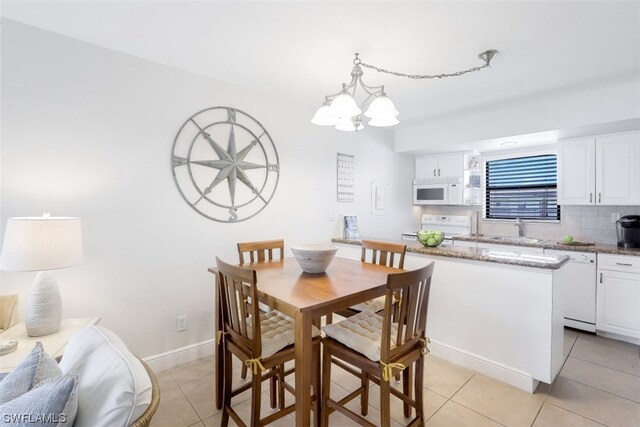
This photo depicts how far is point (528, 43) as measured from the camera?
2023 millimetres

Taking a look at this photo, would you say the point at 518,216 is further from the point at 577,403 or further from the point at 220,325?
the point at 220,325

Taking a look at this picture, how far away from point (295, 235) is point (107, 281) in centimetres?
166

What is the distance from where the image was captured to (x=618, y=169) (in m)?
3.01

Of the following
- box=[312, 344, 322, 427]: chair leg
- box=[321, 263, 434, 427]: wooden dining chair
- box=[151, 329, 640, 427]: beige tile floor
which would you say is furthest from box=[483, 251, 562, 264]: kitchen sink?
box=[312, 344, 322, 427]: chair leg

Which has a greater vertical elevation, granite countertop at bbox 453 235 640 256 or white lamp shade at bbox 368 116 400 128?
white lamp shade at bbox 368 116 400 128

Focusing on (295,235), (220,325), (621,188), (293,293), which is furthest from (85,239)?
(621,188)

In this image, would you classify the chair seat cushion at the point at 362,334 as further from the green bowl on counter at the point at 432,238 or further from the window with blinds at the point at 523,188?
the window with blinds at the point at 523,188

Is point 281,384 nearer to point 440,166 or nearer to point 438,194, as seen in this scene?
point 438,194

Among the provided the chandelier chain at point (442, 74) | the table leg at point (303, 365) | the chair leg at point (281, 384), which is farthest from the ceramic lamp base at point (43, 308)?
the chandelier chain at point (442, 74)

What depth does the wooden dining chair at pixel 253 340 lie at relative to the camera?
4.83ft

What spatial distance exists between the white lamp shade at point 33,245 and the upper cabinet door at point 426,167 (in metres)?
4.30

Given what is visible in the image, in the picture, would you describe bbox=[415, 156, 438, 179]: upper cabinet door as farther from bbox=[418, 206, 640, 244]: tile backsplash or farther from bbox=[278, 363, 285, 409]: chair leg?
bbox=[278, 363, 285, 409]: chair leg

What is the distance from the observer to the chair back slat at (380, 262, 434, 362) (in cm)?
136

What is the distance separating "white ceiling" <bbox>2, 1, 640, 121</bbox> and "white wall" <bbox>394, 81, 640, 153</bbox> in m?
0.19
